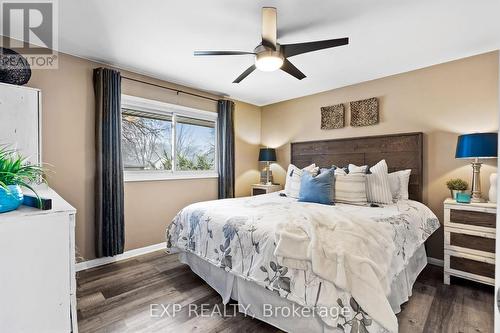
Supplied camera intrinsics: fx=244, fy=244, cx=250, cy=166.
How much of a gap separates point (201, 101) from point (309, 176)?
2.16m

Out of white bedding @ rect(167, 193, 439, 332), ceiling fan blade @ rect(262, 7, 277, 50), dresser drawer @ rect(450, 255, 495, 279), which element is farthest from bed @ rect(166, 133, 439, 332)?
ceiling fan blade @ rect(262, 7, 277, 50)

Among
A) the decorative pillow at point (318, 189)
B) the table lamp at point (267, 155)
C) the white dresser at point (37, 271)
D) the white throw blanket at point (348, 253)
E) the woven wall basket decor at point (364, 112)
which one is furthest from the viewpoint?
the table lamp at point (267, 155)

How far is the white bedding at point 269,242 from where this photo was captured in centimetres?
141

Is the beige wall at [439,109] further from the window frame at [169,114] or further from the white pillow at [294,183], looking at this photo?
the window frame at [169,114]

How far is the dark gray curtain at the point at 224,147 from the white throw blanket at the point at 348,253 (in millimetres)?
2375

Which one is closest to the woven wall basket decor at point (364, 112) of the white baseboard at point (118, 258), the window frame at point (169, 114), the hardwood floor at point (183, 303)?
the hardwood floor at point (183, 303)

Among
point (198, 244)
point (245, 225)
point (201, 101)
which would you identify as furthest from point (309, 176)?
point (201, 101)

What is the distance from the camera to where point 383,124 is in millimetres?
3320

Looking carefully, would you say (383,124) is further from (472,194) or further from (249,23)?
(249,23)

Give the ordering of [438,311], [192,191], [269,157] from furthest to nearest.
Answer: [269,157] → [192,191] → [438,311]

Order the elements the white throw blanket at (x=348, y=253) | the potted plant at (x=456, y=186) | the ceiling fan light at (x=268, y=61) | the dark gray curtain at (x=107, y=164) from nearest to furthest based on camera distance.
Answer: the white throw blanket at (x=348, y=253) → the ceiling fan light at (x=268, y=61) → the potted plant at (x=456, y=186) → the dark gray curtain at (x=107, y=164)
